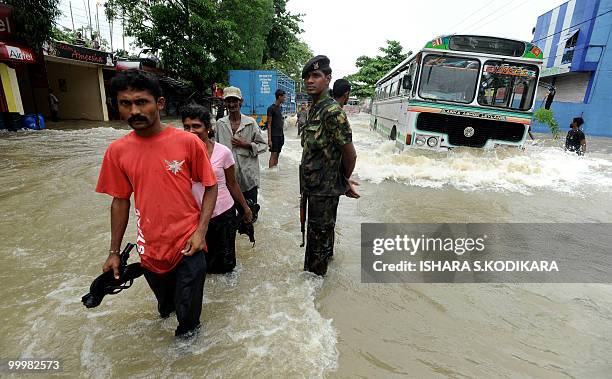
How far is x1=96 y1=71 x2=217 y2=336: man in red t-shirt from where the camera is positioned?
180 cm

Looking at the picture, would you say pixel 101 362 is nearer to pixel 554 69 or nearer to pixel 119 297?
pixel 119 297

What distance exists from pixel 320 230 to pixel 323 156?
669mm

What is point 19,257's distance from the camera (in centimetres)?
353

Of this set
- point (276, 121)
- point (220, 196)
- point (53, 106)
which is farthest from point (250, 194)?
point (53, 106)

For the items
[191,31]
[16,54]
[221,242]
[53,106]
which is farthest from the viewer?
[191,31]

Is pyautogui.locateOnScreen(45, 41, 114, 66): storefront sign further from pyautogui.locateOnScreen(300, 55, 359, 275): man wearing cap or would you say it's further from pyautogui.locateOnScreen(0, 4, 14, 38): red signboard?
pyautogui.locateOnScreen(300, 55, 359, 275): man wearing cap

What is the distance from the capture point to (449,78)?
7.15 metres

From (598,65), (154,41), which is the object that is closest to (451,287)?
(154,41)

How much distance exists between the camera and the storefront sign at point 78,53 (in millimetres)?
14836

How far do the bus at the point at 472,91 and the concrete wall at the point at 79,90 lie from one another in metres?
18.1

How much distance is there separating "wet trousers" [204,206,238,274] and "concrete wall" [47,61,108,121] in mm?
19460

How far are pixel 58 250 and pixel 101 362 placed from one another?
7.11 ft

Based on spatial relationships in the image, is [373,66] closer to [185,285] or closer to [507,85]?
[507,85]

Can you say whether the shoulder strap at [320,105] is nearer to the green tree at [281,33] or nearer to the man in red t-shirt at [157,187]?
the man in red t-shirt at [157,187]
